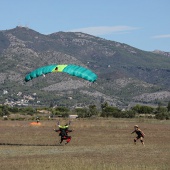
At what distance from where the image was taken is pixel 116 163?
78.5 feet

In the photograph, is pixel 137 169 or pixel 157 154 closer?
pixel 137 169

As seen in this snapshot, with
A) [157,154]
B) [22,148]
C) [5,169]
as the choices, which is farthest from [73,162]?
[22,148]

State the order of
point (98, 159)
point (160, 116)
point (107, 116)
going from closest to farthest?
1. point (98, 159)
2. point (160, 116)
3. point (107, 116)

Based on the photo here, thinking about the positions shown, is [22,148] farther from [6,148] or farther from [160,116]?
[160,116]

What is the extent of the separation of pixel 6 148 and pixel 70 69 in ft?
19.1

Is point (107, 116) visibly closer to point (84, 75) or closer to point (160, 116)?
point (160, 116)

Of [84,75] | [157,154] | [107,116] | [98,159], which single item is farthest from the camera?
[107,116]

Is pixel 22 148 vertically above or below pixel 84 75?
below

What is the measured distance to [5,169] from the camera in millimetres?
22141

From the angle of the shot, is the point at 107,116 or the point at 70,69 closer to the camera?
the point at 70,69

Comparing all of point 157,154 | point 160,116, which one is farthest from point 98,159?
point 160,116

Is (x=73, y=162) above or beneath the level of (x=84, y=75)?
beneath

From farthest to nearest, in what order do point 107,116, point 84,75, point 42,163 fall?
point 107,116 < point 84,75 < point 42,163

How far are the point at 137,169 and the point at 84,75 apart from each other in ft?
41.2
